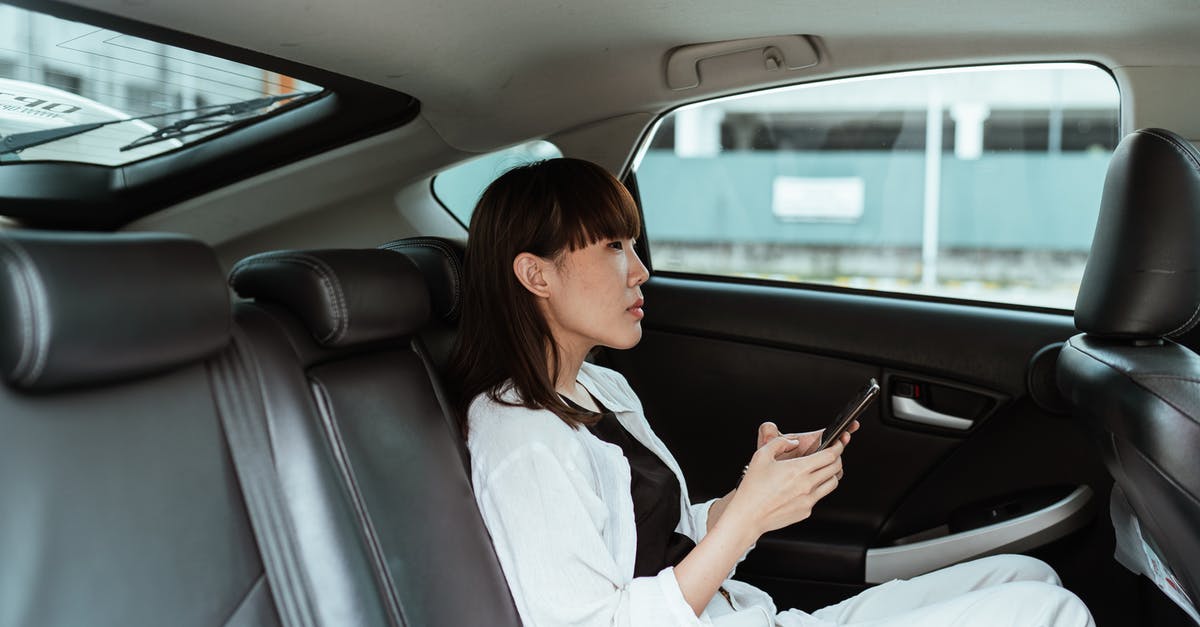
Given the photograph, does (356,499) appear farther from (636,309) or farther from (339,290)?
(636,309)

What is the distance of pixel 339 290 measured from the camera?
4.62 ft

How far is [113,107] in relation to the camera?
2.04 meters

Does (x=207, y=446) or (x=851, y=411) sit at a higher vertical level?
(x=207, y=446)

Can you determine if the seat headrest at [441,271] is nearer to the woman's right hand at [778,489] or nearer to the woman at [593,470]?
the woman at [593,470]

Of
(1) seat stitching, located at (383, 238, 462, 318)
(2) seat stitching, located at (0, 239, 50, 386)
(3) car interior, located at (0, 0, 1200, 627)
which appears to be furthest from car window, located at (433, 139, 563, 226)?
(2) seat stitching, located at (0, 239, 50, 386)

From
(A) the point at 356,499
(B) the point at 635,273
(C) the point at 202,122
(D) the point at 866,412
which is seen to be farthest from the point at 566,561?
(C) the point at 202,122

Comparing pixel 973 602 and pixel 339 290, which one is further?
pixel 973 602

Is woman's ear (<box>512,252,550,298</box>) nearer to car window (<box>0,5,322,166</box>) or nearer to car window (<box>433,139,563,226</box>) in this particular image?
car window (<box>0,5,322,166</box>)

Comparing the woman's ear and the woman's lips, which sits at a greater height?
the woman's ear

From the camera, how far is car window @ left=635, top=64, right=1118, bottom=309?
239 centimetres

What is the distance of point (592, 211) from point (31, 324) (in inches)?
33.8

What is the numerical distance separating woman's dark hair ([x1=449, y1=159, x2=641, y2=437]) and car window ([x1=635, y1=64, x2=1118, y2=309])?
3.07 ft

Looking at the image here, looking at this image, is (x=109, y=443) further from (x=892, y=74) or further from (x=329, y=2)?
(x=892, y=74)

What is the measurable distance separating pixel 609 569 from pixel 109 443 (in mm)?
629
